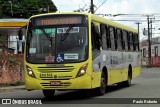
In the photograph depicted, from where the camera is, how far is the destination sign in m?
15.7

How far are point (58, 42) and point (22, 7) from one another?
6940 centimetres

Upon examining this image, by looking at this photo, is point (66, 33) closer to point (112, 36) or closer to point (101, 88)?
point (101, 88)

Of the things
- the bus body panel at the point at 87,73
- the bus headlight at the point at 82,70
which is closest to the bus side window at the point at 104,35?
the bus body panel at the point at 87,73

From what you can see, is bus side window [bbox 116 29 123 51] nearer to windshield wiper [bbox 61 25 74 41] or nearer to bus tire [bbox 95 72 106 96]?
bus tire [bbox 95 72 106 96]

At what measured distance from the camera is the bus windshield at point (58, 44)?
15.2 m

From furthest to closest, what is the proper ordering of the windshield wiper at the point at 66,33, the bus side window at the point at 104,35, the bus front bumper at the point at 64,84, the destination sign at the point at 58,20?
the bus side window at the point at 104,35, the destination sign at the point at 58,20, the windshield wiper at the point at 66,33, the bus front bumper at the point at 64,84

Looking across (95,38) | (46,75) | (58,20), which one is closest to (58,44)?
(58,20)

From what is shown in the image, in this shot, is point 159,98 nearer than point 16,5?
Yes

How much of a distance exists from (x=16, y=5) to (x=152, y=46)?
2720 centimetres

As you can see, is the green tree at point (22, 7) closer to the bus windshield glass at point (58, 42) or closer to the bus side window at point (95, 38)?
the bus side window at point (95, 38)

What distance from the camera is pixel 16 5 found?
83.6 metres

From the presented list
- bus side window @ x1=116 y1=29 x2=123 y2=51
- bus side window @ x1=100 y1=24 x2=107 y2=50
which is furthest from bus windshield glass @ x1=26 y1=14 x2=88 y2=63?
bus side window @ x1=116 y1=29 x2=123 y2=51

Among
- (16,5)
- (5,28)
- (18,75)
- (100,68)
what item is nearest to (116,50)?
(100,68)

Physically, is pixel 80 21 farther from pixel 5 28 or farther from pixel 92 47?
pixel 5 28
